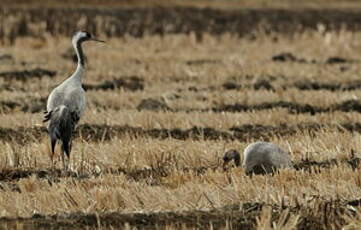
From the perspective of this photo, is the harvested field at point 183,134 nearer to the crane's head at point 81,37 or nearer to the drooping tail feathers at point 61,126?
the drooping tail feathers at point 61,126

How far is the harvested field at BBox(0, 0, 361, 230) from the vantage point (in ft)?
23.3

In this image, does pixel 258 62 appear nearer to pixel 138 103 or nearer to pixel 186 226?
pixel 138 103

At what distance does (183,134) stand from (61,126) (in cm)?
291

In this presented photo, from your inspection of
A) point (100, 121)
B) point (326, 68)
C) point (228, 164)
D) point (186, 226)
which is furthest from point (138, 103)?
point (186, 226)

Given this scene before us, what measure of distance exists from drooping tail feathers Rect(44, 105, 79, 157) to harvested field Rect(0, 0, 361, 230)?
27cm

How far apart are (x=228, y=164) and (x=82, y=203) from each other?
8.31ft

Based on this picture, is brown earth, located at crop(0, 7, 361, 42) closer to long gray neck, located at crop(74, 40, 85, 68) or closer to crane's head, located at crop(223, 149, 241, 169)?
long gray neck, located at crop(74, 40, 85, 68)

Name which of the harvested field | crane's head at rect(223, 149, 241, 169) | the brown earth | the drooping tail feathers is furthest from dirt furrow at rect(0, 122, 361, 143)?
the brown earth

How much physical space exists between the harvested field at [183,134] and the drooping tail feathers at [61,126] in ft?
0.88

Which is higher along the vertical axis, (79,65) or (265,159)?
(79,65)

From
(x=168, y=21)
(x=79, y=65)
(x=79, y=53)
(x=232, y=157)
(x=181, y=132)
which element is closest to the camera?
(x=232, y=157)

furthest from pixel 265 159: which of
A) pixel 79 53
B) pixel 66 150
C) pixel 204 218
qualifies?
pixel 79 53

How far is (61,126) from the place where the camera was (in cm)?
978

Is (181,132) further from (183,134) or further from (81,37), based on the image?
(81,37)
